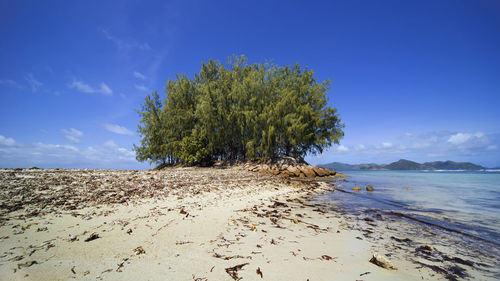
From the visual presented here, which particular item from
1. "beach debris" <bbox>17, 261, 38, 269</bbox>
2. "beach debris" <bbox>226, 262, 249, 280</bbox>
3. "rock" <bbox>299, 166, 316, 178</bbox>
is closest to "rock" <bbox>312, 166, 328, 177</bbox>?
"rock" <bbox>299, 166, 316, 178</bbox>

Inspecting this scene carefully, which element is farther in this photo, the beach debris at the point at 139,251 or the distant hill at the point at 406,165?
the distant hill at the point at 406,165

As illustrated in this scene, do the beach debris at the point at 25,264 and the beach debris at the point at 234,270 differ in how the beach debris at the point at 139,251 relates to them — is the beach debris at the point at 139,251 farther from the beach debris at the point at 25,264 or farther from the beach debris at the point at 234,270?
the beach debris at the point at 234,270

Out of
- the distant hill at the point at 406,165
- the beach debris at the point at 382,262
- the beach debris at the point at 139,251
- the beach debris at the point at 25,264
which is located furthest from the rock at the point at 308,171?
the distant hill at the point at 406,165

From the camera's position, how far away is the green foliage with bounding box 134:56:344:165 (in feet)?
80.7

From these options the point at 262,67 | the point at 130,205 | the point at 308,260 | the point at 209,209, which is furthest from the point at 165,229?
the point at 262,67

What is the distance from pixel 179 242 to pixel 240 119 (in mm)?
23228

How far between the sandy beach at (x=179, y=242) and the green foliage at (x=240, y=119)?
1869 centimetres

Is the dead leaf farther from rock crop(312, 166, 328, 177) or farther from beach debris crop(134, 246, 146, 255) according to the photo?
rock crop(312, 166, 328, 177)

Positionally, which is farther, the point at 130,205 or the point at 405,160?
the point at 405,160

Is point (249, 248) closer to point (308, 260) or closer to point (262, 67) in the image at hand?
point (308, 260)

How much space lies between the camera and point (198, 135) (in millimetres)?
25656

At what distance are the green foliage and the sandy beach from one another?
18.7 meters

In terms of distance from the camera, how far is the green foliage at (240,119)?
24594 mm

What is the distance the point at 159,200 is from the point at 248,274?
455 cm
